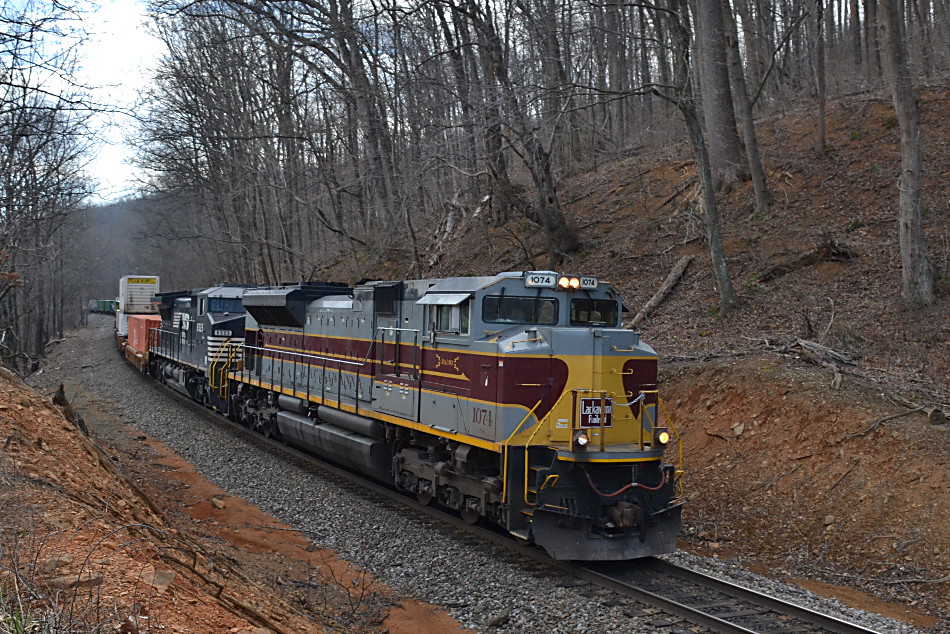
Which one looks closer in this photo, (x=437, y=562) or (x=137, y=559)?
(x=137, y=559)

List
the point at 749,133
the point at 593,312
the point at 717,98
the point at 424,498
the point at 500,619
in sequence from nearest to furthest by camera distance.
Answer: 1. the point at 500,619
2. the point at 593,312
3. the point at 424,498
4. the point at 749,133
5. the point at 717,98

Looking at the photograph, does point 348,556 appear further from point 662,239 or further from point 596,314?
point 662,239

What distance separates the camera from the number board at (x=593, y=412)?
8.91m

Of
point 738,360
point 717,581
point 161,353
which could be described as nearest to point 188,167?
point 161,353

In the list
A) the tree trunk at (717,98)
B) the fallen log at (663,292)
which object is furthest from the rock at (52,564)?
the tree trunk at (717,98)

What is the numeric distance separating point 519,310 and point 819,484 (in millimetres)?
4981

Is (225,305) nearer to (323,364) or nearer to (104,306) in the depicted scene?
(323,364)

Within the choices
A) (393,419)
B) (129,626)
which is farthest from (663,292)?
(129,626)

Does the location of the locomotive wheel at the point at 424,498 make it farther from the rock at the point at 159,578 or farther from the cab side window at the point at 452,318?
the rock at the point at 159,578

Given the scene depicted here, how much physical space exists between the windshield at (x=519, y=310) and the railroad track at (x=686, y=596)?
2775 mm

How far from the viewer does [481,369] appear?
9336 mm

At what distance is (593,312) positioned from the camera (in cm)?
989

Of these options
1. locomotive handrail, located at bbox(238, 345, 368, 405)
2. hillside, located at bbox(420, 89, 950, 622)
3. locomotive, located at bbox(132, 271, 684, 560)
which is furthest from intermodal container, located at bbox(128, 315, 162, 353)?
locomotive, located at bbox(132, 271, 684, 560)

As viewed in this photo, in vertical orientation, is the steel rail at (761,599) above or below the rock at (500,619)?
above
